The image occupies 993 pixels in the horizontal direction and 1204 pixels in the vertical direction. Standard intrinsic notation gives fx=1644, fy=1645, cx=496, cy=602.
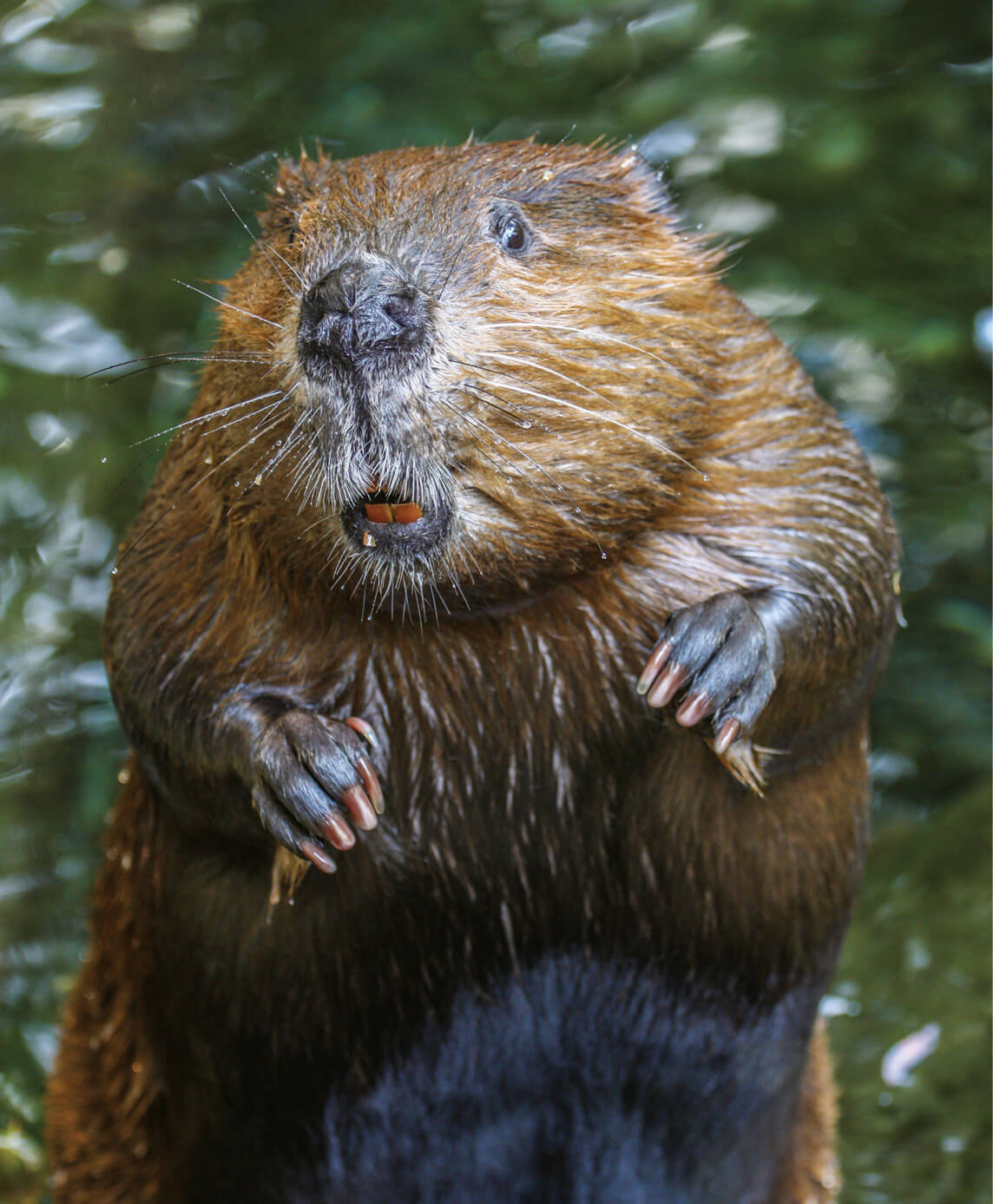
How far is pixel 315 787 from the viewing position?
2.73 metres

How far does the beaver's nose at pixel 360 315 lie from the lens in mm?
2424

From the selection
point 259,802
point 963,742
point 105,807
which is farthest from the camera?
point 963,742

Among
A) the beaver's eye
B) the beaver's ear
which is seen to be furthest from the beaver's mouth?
the beaver's ear

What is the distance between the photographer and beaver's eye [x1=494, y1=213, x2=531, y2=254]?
9.16ft

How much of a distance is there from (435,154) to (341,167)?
0.19m

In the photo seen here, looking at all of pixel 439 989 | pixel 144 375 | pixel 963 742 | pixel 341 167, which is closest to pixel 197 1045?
pixel 439 989

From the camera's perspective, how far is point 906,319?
6164 millimetres

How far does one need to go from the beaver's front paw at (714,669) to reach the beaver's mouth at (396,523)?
433mm

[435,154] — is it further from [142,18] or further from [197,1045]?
[142,18]

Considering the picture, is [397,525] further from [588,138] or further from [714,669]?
[588,138]

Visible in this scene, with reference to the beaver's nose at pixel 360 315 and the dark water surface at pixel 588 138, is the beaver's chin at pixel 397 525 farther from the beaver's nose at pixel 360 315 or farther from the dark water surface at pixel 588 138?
the dark water surface at pixel 588 138

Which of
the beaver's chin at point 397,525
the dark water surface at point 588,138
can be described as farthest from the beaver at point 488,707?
the dark water surface at point 588,138

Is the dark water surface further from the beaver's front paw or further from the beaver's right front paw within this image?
the beaver's front paw

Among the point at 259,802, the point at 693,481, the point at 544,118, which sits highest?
the point at 544,118
